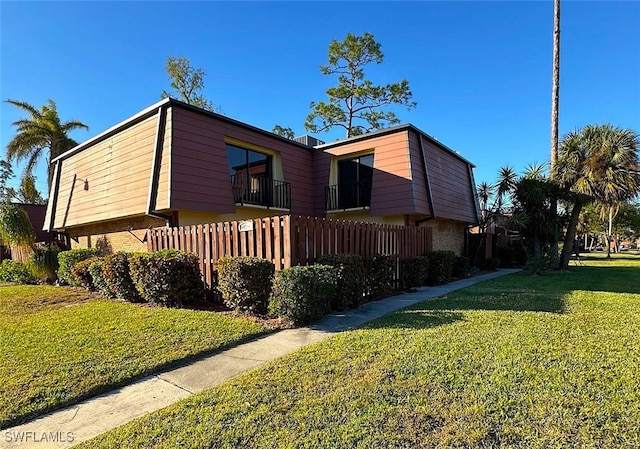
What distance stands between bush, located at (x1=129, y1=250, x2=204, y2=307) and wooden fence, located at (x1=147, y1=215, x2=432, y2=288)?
420 millimetres

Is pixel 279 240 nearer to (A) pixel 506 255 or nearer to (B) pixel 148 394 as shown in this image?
(B) pixel 148 394

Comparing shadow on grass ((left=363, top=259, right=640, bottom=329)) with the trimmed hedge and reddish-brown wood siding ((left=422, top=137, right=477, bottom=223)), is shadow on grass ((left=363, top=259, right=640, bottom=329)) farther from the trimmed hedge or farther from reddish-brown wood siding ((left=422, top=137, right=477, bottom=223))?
reddish-brown wood siding ((left=422, top=137, right=477, bottom=223))

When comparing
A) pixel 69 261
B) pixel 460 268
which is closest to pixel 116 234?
pixel 69 261

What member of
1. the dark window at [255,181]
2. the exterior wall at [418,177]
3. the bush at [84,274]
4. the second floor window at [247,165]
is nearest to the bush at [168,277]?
the bush at [84,274]

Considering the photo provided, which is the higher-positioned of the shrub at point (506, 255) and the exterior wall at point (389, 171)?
the exterior wall at point (389, 171)

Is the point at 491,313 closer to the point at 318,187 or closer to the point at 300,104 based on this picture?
the point at 318,187

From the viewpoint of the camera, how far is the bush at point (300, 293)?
18.6ft

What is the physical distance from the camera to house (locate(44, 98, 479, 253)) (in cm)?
984

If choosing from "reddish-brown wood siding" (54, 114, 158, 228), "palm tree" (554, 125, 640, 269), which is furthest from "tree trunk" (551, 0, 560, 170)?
"reddish-brown wood siding" (54, 114, 158, 228)

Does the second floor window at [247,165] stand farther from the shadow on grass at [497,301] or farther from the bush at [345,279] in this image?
the shadow on grass at [497,301]

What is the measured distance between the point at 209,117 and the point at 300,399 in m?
9.72

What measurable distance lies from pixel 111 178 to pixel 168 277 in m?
7.01

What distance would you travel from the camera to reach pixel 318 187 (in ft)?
47.6

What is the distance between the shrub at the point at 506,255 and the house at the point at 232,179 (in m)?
3.44
